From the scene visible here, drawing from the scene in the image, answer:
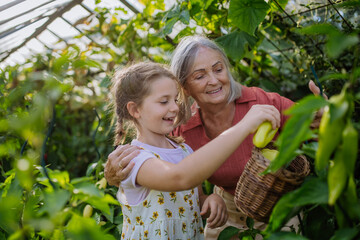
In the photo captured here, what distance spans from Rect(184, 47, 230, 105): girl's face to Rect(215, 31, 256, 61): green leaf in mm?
353

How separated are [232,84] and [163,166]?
81 cm

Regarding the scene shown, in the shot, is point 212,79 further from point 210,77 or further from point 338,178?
point 338,178

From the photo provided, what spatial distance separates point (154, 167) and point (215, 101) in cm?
65

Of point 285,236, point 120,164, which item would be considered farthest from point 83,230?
point 120,164

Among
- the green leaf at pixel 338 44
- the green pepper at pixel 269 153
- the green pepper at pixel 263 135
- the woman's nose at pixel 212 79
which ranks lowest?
the woman's nose at pixel 212 79

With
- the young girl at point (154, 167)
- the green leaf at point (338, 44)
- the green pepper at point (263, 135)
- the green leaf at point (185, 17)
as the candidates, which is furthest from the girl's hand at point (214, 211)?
the green leaf at point (185, 17)

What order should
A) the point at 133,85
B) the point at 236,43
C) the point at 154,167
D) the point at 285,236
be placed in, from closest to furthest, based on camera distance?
the point at 285,236
the point at 154,167
the point at 133,85
the point at 236,43

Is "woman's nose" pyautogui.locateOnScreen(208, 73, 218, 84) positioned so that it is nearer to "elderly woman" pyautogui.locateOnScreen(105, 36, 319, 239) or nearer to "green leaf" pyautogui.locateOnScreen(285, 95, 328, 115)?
"elderly woman" pyautogui.locateOnScreen(105, 36, 319, 239)

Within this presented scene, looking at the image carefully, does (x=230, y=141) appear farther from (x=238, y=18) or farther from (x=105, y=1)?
(x=105, y=1)

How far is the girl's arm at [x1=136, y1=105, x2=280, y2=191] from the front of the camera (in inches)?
38.9

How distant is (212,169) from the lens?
100 centimetres

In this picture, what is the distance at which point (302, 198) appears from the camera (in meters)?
0.66

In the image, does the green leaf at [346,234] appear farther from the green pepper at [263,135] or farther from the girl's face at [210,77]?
the girl's face at [210,77]

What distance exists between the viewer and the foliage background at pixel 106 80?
25.8 inches
